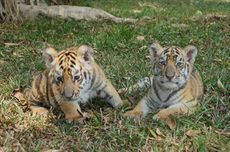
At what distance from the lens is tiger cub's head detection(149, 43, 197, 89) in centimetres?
544

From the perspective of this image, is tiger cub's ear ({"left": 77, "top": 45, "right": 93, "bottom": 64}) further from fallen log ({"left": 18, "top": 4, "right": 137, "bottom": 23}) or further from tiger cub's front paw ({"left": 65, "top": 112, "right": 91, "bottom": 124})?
fallen log ({"left": 18, "top": 4, "right": 137, "bottom": 23})

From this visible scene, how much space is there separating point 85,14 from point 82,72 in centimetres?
741

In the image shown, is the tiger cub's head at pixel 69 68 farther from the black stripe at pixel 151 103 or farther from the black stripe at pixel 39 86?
the black stripe at pixel 151 103

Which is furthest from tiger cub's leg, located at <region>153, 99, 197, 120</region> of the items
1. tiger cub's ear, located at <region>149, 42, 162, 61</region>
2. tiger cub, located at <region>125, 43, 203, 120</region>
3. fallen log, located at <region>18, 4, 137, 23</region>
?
fallen log, located at <region>18, 4, 137, 23</region>

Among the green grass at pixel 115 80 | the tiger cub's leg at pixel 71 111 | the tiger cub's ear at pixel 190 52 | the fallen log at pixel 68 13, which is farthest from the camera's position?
the fallen log at pixel 68 13

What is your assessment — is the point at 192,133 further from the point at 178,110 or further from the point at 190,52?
the point at 190,52

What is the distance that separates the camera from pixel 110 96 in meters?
5.95

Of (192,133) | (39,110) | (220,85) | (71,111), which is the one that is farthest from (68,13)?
(192,133)

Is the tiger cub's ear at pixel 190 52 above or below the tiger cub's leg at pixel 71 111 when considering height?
above

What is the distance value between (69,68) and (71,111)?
17.1 inches

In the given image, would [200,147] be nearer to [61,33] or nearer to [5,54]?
[5,54]

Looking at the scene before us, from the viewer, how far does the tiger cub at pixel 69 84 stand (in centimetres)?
537

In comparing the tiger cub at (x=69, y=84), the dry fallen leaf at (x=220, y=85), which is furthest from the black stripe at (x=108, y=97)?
the dry fallen leaf at (x=220, y=85)

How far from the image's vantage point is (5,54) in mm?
8766
